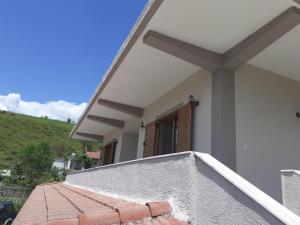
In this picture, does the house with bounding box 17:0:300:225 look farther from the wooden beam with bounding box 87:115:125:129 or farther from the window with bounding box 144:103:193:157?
the wooden beam with bounding box 87:115:125:129

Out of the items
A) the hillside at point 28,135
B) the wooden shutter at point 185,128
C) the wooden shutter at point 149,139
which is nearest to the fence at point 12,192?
the hillside at point 28,135

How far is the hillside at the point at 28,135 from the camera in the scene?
142 feet

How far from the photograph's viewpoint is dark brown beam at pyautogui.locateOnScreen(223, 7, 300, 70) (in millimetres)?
4012

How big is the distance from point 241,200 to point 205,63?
12.2ft

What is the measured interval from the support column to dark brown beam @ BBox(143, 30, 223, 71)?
241 mm

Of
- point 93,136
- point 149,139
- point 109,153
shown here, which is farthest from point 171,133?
point 93,136

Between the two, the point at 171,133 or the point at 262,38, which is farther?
the point at 171,133

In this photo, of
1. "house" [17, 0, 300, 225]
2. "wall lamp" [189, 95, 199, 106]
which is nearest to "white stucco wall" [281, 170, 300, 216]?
"house" [17, 0, 300, 225]

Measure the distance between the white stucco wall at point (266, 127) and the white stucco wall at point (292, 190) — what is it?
1184 millimetres

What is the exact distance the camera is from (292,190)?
3646 mm

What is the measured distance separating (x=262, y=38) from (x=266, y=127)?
1932 millimetres

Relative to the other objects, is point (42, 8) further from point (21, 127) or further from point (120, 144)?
point (21, 127)

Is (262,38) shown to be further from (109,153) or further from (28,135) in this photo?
(28,135)

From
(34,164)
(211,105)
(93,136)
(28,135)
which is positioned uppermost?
(28,135)
